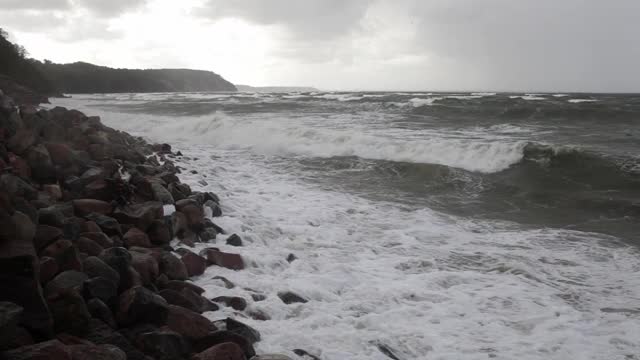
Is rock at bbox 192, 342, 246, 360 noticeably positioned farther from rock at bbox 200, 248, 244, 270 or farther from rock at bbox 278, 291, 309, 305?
rock at bbox 200, 248, 244, 270

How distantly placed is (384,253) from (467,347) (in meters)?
2.40

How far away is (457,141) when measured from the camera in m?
15.7

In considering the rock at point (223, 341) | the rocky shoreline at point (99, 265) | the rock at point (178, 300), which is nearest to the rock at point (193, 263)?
the rocky shoreline at point (99, 265)

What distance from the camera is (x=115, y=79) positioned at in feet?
319

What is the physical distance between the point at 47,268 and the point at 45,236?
0.41m

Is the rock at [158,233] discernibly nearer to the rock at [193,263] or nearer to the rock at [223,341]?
the rock at [193,263]

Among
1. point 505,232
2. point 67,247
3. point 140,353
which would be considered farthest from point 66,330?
point 505,232

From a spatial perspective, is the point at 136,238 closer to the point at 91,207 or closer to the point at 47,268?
the point at 91,207

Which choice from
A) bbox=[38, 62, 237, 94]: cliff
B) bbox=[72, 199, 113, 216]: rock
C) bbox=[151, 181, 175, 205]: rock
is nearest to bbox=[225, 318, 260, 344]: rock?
bbox=[72, 199, 113, 216]: rock

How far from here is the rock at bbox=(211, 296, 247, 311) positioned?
4707 mm

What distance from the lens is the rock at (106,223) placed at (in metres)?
5.17

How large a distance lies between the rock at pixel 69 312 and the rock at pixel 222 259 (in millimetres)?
2382

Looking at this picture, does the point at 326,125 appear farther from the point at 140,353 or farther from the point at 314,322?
the point at 140,353


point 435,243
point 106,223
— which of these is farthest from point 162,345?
point 435,243
